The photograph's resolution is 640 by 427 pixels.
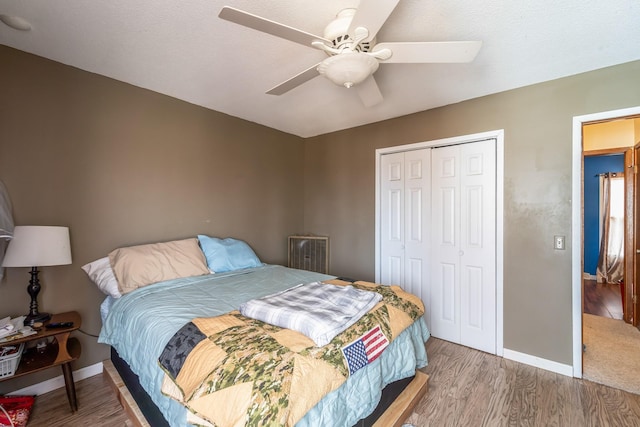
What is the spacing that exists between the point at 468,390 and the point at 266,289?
5.66 feet

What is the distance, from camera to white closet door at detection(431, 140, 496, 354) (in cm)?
262

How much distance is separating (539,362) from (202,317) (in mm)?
2836

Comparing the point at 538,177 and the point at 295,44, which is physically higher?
the point at 295,44

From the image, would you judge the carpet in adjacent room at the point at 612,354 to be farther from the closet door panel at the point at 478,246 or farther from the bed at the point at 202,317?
the bed at the point at 202,317

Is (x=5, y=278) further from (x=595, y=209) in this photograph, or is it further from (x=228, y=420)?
(x=595, y=209)

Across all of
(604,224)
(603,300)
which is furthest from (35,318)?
(604,224)

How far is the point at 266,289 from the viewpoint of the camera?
82.1 inches

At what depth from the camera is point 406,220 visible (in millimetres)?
3158

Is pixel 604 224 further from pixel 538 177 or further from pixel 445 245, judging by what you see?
pixel 445 245

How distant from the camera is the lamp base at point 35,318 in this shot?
5.93 ft

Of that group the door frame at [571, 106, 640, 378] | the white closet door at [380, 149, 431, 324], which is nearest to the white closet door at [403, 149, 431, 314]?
the white closet door at [380, 149, 431, 324]

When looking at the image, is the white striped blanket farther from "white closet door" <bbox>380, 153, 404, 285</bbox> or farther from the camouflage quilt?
"white closet door" <bbox>380, 153, 404, 285</bbox>

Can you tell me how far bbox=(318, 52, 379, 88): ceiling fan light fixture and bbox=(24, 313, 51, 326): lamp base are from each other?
2.49 m

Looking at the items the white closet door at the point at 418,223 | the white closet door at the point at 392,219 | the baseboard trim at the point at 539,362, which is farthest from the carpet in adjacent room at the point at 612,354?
the white closet door at the point at 392,219
